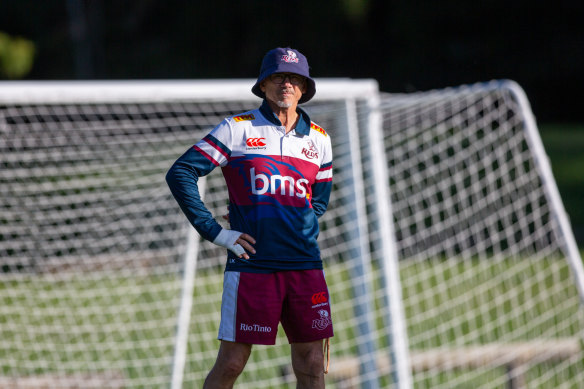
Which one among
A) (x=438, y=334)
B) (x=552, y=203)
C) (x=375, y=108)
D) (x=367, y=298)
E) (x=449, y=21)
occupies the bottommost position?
(x=438, y=334)

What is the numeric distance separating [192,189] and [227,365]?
65 centimetres

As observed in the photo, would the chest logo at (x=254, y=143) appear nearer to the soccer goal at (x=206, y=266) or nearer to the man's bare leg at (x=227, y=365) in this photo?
the man's bare leg at (x=227, y=365)

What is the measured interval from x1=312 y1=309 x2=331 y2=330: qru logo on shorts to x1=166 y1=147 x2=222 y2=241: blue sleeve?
493 millimetres

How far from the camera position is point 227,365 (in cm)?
313

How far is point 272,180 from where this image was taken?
305 centimetres

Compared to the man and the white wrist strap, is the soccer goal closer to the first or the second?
the man

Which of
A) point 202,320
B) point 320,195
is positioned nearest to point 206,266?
point 202,320

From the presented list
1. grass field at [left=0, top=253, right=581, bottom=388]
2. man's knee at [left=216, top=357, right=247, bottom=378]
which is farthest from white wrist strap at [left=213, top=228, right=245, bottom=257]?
grass field at [left=0, top=253, right=581, bottom=388]

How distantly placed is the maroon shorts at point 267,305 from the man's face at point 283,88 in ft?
2.00

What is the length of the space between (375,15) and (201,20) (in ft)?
18.7

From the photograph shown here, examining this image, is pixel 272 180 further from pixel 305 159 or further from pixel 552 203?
pixel 552 203

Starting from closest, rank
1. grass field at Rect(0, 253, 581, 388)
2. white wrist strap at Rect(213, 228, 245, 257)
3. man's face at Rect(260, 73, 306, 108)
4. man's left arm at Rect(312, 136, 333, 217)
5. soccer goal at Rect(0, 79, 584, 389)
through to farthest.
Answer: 1. white wrist strap at Rect(213, 228, 245, 257)
2. man's face at Rect(260, 73, 306, 108)
3. man's left arm at Rect(312, 136, 333, 217)
4. soccer goal at Rect(0, 79, 584, 389)
5. grass field at Rect(0, 253, 581, 388)

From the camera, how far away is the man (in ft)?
9.93

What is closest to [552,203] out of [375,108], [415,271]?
[375,108]
